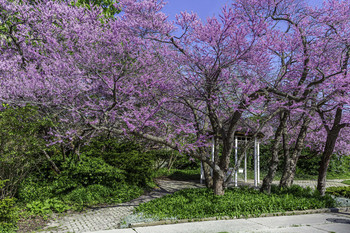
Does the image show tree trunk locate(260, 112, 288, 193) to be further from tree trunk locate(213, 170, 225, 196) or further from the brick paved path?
the brick paved path

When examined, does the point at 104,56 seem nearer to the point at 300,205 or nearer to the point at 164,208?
the point at 164,208

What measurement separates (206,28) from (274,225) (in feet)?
14.7

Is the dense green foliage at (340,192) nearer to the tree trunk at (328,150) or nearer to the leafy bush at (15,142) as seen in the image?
the tree trunk at (328,150)

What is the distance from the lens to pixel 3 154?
22.8 feet

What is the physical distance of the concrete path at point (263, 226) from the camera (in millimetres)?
5621

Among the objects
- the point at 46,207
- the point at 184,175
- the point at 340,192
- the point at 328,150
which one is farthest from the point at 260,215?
the point at 184,175

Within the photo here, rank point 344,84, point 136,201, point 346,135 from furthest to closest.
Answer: point 346,135 → point 136,201 → point 344,84

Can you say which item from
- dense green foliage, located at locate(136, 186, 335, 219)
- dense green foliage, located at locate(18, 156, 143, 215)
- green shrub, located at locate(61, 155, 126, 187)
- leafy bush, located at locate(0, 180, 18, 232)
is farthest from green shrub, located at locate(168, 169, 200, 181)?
leafy bush, located at locate(0, 180, 18, 232)

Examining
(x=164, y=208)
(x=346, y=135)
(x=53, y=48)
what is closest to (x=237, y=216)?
(x=164, y=208)

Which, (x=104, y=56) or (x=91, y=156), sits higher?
(x=104, y=56)

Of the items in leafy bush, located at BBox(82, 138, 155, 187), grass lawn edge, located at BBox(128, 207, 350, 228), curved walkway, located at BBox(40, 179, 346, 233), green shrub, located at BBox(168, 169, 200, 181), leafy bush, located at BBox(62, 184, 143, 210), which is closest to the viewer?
grass lawn edge, located at BBox(128, 207, 350, 228)

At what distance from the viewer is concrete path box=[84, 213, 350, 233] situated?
5.62 metres

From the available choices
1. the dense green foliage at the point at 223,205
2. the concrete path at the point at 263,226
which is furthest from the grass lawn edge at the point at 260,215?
the concrete path at the point at 263,226

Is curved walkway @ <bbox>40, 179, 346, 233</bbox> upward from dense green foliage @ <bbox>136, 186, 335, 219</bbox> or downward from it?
downward
